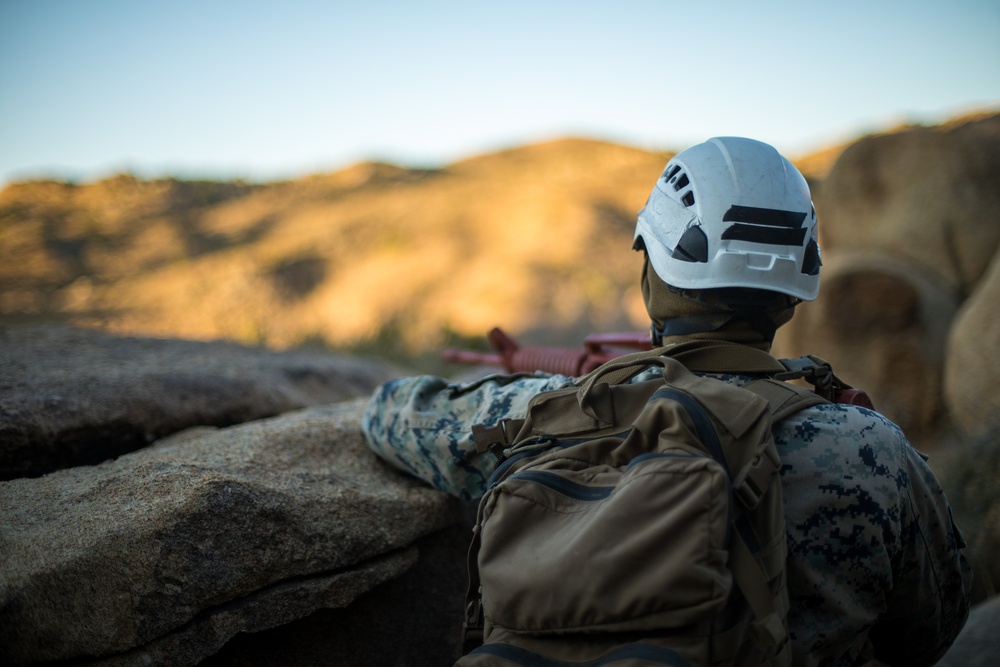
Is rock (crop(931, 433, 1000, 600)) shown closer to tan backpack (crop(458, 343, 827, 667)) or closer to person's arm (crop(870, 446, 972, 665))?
person's arm (crop(870, 446, 972, 665))

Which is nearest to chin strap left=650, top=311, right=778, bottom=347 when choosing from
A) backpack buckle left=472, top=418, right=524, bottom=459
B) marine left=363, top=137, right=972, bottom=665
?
marine left=363, top=137, right=972, bottom=665

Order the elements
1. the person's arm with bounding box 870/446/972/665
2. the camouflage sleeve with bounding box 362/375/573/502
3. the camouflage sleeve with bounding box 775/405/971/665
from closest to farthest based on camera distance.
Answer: the camouflage sleeve with bounding box 775/405/971/665 < the person's arm with bounding box 870/446/972/665 < the camouflage sleeve with bounding box 362/375/573/502

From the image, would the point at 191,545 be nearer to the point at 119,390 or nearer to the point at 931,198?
the point at 119,390

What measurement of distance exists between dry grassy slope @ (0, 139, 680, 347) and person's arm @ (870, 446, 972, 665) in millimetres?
12205

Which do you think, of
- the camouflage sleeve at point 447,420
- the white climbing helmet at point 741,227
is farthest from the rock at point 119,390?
the white climbing helmet at point 741,227

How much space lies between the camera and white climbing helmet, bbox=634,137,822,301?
2.10 meters

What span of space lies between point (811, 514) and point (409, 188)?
3387 centimetres

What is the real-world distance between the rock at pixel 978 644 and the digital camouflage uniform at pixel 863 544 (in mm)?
822

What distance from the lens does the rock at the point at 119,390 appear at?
2998 mm

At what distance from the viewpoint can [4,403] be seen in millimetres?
2969

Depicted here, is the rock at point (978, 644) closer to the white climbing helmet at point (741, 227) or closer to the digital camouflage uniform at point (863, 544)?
the digital camouflage uniform at point (863, 544)

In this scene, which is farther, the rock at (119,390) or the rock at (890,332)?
the rock at (890,332)

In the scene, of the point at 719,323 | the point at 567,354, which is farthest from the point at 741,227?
the point at 567,354

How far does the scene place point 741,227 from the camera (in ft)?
6.95
